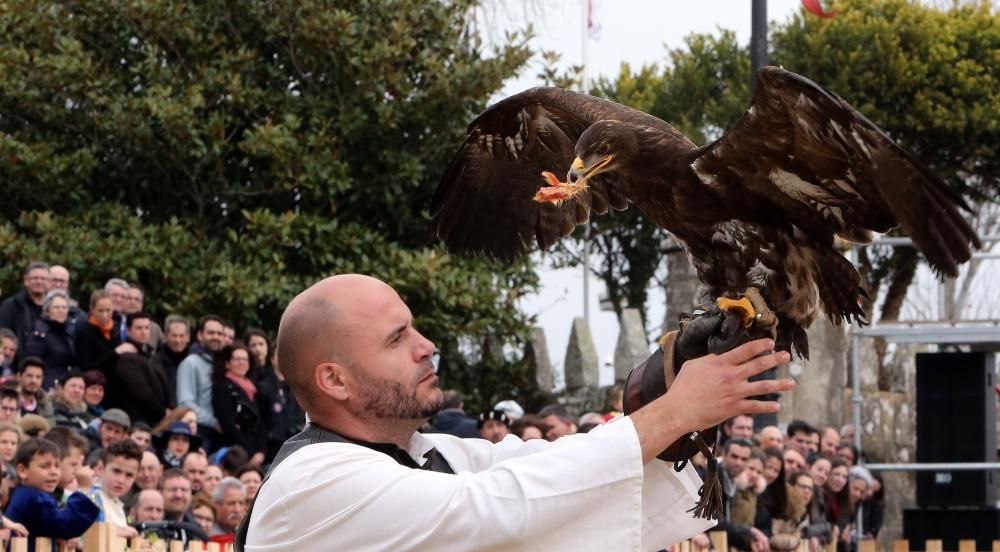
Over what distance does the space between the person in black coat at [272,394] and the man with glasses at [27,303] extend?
129cm

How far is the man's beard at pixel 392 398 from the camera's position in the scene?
3023 millimetres

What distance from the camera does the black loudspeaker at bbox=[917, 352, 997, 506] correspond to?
11.2 metres

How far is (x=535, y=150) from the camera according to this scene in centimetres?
583

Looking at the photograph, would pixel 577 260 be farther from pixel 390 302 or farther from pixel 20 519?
pixel 390 302

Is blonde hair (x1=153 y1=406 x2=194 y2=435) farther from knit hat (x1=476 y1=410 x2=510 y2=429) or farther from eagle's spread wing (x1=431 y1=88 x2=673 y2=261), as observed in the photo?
eagle's spread wing (x1=431 y1=88 x2=673 y2=261)

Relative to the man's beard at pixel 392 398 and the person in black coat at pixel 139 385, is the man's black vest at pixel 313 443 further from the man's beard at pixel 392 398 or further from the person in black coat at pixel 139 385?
the person in black coat at pixel 139 385

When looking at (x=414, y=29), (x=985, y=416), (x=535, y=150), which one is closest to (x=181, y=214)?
(x=414, y=29)

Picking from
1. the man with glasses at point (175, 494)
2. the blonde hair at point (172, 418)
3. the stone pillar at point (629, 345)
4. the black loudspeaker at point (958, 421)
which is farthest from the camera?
the stone pillar at point (629, 345)

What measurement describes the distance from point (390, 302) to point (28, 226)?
371 inches

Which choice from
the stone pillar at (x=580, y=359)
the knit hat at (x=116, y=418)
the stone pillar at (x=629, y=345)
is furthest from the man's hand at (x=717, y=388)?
the stone pillar at (x=580, y=359)


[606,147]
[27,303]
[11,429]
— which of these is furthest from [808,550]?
[27,303]

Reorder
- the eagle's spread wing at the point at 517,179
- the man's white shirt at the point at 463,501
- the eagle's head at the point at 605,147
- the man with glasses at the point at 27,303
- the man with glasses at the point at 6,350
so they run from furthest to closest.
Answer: the man with glasses at the point at 27,303 → the man with glasses at the point at 6,350 → the eagle's spread wing at the point at 517,179 → the eagle's head at the point at 605,147 → the man's white shirt at the point at 463,501

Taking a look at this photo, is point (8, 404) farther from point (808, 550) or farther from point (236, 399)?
point (808, 550)

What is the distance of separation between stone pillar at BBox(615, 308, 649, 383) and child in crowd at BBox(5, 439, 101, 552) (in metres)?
8.30
